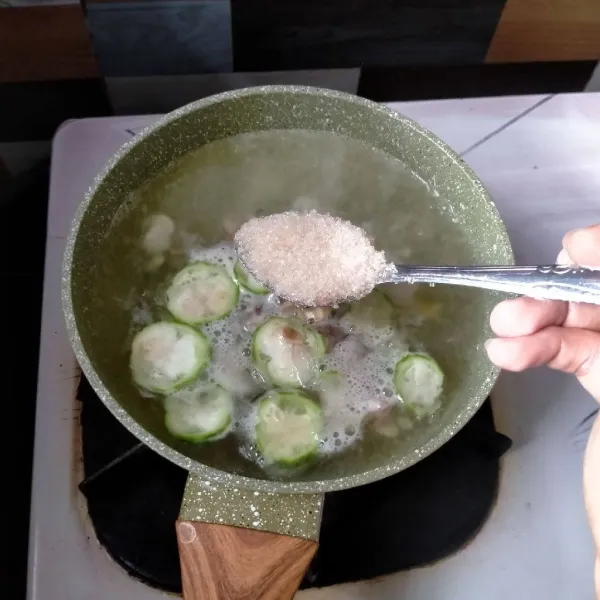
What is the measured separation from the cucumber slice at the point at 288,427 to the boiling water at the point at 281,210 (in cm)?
2

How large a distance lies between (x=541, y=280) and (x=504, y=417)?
27 centimetres

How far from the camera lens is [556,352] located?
0.58 m

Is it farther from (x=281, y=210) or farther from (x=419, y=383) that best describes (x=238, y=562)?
(x=281, y=210)

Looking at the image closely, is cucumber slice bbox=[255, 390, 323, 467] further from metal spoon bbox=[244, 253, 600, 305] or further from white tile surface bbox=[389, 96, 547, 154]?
white tile surface bbox=[389, 96, 547, 154]

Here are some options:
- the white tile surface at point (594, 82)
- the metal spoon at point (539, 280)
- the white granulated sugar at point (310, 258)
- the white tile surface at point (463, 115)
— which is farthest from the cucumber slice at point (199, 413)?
the white tile surface at point (594, 82)

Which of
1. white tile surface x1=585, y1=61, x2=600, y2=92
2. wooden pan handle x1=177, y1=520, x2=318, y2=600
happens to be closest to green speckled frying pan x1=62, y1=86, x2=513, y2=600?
wooden pan handle x1=177, y1=520, x2=318, y2=600

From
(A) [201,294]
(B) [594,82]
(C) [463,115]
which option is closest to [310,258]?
(A) [201,294]

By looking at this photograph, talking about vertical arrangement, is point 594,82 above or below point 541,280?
below

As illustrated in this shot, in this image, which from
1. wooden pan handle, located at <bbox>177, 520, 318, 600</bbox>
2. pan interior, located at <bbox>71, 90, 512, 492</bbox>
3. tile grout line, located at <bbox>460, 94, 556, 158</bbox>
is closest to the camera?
wooden pan handle, located at <bbox>177, 520, 318, 600</bbox>

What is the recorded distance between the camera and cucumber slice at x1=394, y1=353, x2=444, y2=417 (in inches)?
25.4

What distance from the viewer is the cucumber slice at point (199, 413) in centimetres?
62

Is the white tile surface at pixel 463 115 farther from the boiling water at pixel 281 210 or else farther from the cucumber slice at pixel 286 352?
the cucumber slice at pixel 286 352

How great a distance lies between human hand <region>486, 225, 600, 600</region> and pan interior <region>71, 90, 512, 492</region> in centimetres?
3

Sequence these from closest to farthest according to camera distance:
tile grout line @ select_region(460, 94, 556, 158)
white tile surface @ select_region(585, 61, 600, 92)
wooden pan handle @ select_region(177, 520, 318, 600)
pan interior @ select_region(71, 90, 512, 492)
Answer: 1. wooden pan handle @ select_region(177, 520, 318, 600)
2. pan interior @ select_region(71, 90, 512, 492)
3. tile grout line @ select_region(460, 94, 556, 158)
4. white tile surface @ select_region(585, 61, 600, 92)
